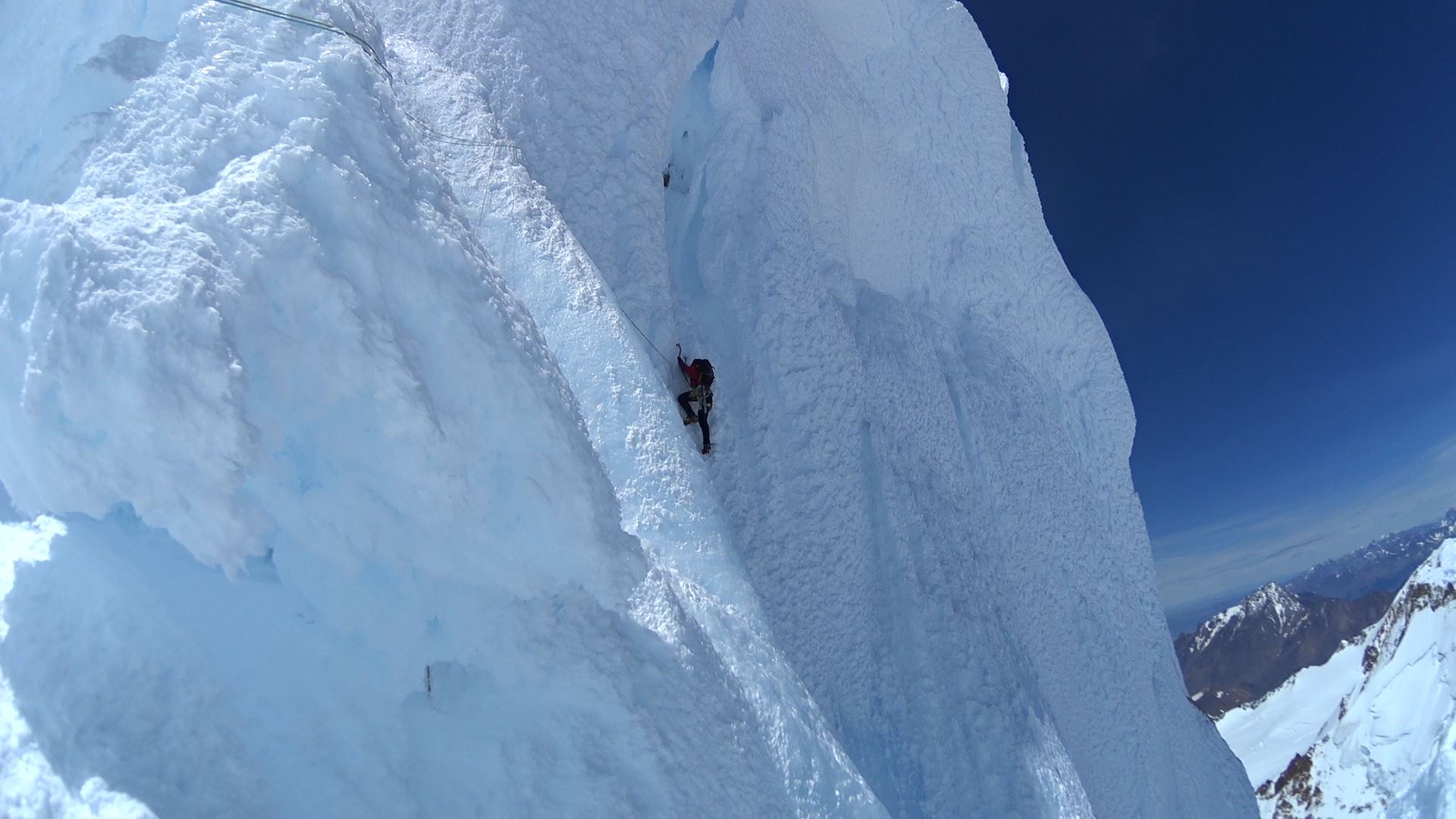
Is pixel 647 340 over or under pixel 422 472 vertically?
over

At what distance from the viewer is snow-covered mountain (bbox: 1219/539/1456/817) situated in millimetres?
26609

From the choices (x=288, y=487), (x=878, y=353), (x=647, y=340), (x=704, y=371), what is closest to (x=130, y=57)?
(x=288, y=487)

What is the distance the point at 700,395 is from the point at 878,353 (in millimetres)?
3635

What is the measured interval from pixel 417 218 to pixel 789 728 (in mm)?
3739

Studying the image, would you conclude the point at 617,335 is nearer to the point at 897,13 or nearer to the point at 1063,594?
the point at 1063,594

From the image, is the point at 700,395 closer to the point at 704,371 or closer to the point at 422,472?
the point at 704,371

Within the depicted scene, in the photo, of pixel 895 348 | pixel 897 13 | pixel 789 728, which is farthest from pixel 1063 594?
pixel 897 13

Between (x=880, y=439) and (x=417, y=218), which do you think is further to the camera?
(x=880, y=439)

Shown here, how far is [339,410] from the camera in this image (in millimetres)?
3514

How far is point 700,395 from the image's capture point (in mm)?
7449

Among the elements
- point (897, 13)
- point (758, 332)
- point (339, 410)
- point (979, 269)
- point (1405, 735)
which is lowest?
point (1405, 735)

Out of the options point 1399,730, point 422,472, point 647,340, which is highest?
point 647,340

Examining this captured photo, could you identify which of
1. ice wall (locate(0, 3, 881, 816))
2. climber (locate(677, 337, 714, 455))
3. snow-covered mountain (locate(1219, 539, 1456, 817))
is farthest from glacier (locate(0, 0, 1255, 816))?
snow-covered mountain (locate(1219, 539, 1456, 817))

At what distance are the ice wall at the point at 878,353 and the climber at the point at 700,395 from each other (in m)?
0.33
